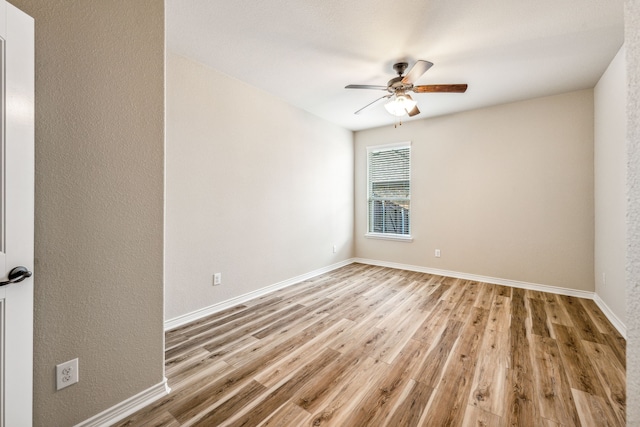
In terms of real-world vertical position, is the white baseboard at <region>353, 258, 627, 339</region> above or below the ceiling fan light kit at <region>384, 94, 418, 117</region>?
below

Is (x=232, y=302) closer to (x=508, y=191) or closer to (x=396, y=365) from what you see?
(x=396, y=365)

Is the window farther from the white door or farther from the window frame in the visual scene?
the white door

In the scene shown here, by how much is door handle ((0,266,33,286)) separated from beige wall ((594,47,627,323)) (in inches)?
159

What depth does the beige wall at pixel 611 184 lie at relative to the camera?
238cm

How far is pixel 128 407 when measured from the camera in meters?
1.47

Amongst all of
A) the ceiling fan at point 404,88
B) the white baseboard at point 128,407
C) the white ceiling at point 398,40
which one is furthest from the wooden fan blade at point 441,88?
the white baseboard at point 128,407

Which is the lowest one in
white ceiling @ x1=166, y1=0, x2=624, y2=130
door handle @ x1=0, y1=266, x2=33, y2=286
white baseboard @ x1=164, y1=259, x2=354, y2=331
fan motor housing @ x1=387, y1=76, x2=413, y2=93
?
white baseboard @ x1=164, y1=259, x2=354, y2=331

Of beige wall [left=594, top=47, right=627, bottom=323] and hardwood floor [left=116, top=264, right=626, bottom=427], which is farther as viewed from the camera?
beige wall [left=594, top=47, right=627, bottom=323]

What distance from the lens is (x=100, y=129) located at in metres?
1.38

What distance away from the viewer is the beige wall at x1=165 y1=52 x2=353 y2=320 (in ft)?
8.37

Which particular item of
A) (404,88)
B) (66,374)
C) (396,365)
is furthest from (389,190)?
(66,374)

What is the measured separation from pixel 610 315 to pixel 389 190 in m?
3.17

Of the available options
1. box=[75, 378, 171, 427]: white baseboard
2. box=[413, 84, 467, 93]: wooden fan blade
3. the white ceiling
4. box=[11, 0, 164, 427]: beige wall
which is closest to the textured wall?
the white ceiling

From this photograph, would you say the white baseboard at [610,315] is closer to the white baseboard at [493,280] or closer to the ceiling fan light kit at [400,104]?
the white baseboard at [493,280]
